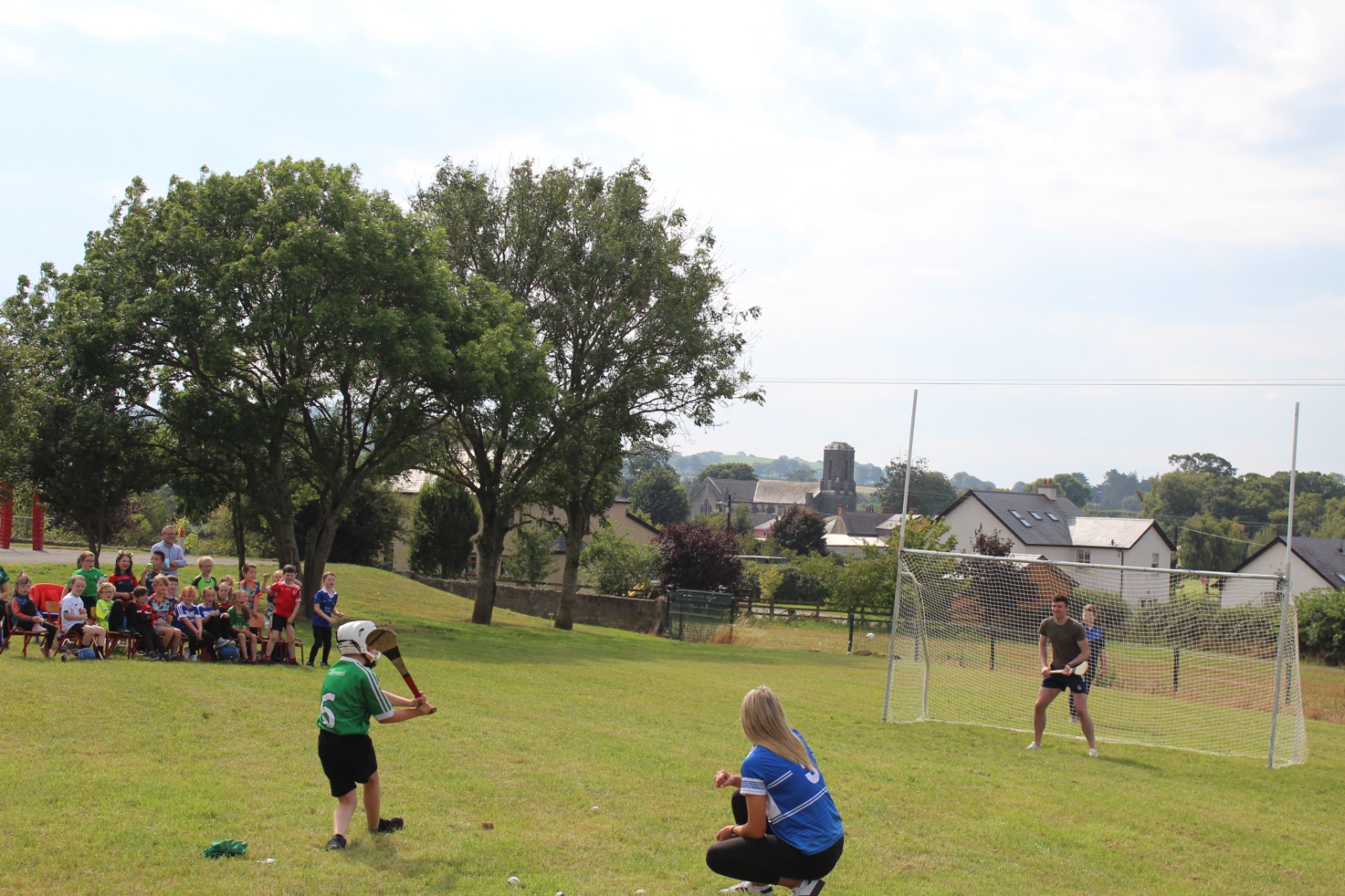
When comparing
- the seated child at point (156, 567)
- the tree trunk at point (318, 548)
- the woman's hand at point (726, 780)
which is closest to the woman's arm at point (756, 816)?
the woman's hand at point (726, 780)

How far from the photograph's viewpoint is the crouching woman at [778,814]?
18.2 feet

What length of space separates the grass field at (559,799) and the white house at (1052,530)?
165 ft

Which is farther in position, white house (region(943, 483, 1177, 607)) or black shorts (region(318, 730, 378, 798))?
white house (region(943, 483, 1177, 607))

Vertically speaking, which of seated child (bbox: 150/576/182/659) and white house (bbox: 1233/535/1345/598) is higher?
white house (bbox: 1233/535/1345/598)

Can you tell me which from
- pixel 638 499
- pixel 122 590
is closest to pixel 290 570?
pixel 122 590

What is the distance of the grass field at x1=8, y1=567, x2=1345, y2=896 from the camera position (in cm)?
691

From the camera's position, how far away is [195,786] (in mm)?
8508

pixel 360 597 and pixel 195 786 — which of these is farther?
pixel 360 597

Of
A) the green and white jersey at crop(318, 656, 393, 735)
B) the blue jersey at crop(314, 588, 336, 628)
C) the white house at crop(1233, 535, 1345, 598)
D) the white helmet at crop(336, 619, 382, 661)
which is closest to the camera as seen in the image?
the green and white jersey at crop(318, 656, 393, 735)

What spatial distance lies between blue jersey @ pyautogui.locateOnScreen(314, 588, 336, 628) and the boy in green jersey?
31.4 feet

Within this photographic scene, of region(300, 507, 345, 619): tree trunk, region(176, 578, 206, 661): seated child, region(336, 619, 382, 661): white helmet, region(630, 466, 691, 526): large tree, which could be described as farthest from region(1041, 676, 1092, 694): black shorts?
region(630, 466, 691, 526): large tree

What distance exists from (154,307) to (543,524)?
1678 centimetres

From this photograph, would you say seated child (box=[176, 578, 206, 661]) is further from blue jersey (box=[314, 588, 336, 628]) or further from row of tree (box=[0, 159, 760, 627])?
row of tree (box=[0, 159, 760, 627])

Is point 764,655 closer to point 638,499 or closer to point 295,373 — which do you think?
point 295,373
